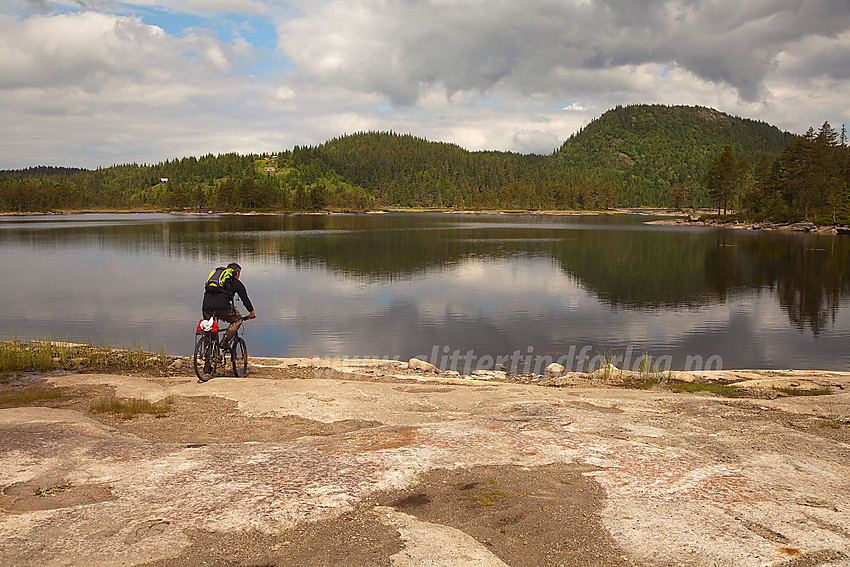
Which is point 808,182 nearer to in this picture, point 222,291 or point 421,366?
point 421,366

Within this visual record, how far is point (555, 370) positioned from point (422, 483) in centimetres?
1548

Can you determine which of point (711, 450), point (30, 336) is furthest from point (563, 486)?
point (30, 336)

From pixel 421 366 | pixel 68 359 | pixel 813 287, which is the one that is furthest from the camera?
pixel 813 287

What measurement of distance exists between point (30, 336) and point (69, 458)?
81.3ft

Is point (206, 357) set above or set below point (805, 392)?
above

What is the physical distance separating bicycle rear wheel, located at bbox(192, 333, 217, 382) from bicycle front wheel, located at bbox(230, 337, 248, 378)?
2.16 feet

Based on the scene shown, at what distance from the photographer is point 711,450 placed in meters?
10.9

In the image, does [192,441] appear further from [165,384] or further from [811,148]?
[811,148]

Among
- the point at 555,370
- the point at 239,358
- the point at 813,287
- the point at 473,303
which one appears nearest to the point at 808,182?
the point at 813,287

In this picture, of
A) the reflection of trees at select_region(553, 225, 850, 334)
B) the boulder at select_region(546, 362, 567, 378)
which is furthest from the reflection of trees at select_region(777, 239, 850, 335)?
the boulder at select_region(546, 362, 567, 378)

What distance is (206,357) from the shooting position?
1798 cm

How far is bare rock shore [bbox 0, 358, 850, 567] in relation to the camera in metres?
6.90

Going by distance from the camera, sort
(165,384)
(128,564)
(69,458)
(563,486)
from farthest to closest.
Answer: (165,384)
(69,458)
(563,486)
(128,564)

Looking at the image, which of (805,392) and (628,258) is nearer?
(805,392)
